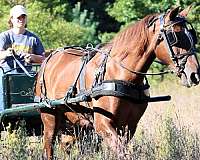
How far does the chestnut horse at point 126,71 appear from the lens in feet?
21.1

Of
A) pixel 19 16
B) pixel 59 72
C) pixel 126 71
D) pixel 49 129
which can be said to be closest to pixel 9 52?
pixel 19 16

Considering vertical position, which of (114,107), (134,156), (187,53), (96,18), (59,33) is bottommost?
(134,156)

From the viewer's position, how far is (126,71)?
6785 mm

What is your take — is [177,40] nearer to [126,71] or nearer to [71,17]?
[126,71]

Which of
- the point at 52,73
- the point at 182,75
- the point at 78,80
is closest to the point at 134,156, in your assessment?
the point at 182,75

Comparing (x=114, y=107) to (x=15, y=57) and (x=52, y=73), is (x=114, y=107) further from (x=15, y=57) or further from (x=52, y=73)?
(x=15, y=57)

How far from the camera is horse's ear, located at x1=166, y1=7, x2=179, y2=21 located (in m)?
6.43

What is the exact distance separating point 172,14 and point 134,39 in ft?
1.63

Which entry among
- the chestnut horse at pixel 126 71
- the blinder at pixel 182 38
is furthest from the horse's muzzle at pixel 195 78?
the blinder at pixel 182 38

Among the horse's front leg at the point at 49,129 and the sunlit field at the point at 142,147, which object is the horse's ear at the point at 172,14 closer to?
the sunlit field at the point at 142,147

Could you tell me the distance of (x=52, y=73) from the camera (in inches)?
319

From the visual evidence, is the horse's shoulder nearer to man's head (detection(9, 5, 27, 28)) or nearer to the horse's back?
the horse's back

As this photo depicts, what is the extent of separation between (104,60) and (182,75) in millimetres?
923

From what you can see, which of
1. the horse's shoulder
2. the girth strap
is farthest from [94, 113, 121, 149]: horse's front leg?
the horse's shoulder
